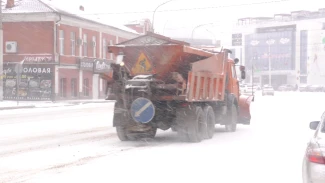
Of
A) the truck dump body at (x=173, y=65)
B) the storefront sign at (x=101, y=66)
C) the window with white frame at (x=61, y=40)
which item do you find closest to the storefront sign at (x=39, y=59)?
the window with white frame at (x=61, y=40)

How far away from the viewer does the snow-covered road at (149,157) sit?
8.84m

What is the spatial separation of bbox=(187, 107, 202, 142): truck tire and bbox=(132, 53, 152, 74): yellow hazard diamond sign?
169 cm

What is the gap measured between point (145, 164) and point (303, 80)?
10294 cm

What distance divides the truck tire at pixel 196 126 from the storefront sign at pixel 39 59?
3017 cm

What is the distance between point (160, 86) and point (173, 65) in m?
0.65

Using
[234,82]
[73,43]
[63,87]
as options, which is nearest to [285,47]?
[73,43]

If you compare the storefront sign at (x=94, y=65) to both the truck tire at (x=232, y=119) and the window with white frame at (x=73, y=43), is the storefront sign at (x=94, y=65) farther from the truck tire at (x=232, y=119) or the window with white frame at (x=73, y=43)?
the truck tire at (x=232, y=119)

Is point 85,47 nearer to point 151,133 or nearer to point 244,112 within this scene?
point 244,112

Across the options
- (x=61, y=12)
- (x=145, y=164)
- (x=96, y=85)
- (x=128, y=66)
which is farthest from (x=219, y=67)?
(x=96, y=85)

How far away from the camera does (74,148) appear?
41.3ft

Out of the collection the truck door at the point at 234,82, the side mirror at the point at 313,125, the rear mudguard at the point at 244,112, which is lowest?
the rear mudguard at the point at 244,112

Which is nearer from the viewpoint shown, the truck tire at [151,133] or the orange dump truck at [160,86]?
the orange dump truck at [160,86]

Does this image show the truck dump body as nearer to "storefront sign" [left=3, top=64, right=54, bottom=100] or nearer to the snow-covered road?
the snow-covered road

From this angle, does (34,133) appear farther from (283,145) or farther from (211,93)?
(283,145)
